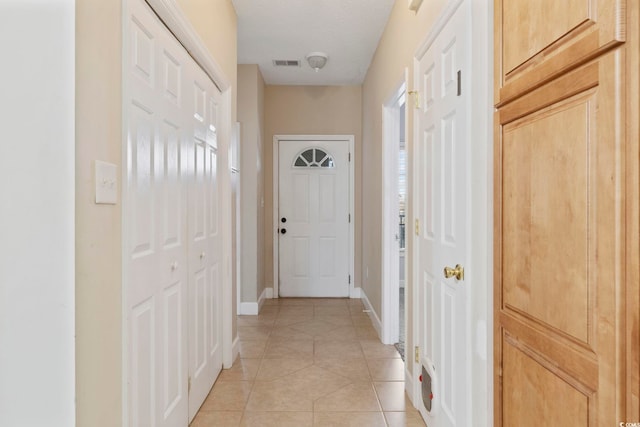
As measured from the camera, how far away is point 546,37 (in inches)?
36.1

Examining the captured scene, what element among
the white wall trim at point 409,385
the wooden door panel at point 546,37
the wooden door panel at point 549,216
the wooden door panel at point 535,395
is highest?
the wooden door panel at point 546,37

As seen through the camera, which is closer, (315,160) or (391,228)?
(391,228)

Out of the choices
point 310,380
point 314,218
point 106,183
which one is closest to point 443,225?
point 106,183

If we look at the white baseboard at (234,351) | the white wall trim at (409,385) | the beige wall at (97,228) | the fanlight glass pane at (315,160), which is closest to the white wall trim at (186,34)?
the beige wall at (97,228)

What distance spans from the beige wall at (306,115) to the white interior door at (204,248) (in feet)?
7.11

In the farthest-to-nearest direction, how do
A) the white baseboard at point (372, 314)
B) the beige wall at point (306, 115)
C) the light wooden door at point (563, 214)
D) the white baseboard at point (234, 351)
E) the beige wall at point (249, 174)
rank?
the beige wall at point (306, 115) → the beige wall at point (249, 174) → the white baseboard at point (372, 314) → the white baseboard at point (234, 351) → the light wooden door at point (563, 214)

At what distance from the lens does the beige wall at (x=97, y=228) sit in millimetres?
1010

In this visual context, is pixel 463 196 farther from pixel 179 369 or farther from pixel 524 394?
pixel 179 369

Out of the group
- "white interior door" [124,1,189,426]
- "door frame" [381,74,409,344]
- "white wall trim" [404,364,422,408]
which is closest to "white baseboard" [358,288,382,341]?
"door frame" [381,74,409,344]

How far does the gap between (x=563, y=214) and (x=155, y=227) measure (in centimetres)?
142

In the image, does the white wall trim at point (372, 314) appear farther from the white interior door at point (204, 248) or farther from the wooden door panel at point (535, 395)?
the wooden door panel at point (535, 395)

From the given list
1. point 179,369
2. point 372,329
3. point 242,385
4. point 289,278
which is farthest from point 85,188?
point 289,278

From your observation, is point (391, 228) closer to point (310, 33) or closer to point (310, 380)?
point (310, 380)

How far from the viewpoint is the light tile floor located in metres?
2.07
